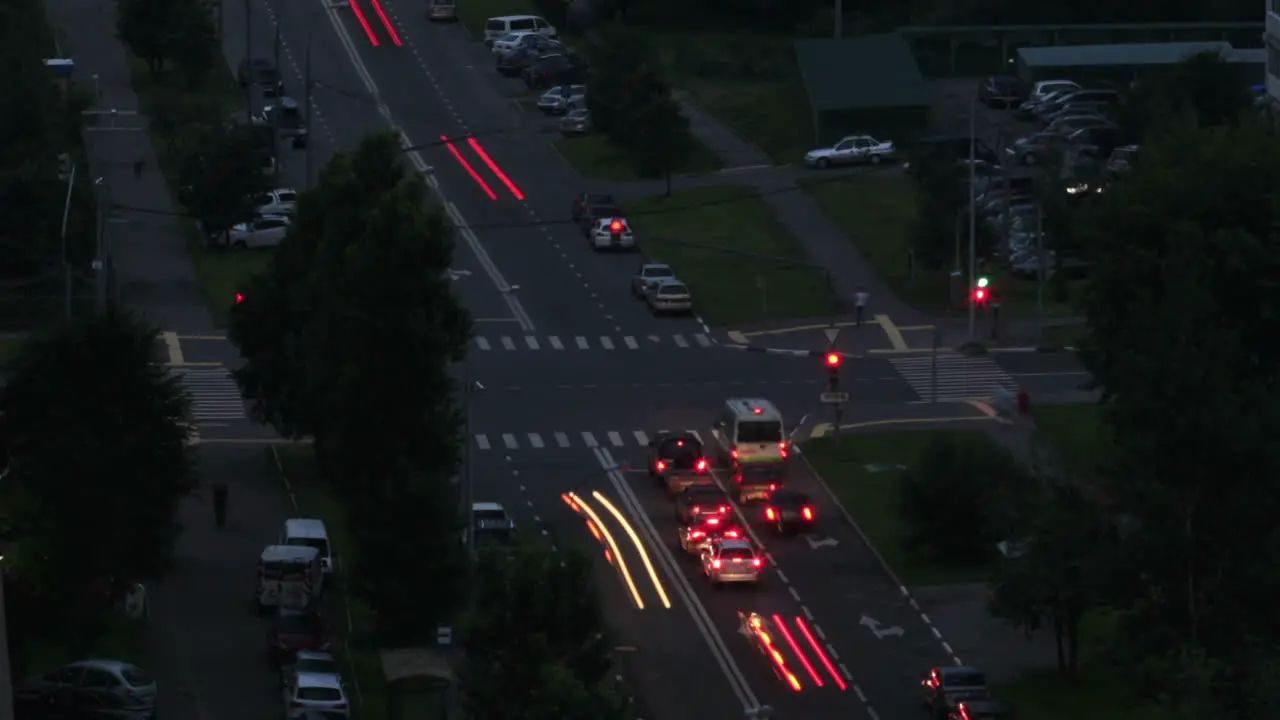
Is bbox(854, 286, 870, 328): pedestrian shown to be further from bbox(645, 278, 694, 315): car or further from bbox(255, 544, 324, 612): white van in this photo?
bbox(255, 544, 324, 612): white van

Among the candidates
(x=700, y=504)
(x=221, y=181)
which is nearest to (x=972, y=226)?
(x=700, y=504)

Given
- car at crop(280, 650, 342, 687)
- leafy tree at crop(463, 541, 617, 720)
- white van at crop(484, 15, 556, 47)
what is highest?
leafy tree at crop(463, 541, 617, 720)

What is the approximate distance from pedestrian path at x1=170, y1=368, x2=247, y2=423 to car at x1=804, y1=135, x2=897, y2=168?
92.3 feet

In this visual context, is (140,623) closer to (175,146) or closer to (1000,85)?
(175,146)

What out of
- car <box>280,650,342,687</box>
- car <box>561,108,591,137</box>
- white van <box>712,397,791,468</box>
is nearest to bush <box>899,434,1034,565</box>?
white van <box>712,397,791,468</box>

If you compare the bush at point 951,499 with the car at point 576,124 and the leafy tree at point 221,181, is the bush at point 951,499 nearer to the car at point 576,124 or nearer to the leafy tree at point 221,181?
the leafy tree at point 221,181

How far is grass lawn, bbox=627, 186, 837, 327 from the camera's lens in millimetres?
77062

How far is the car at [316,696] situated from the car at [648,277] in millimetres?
34513

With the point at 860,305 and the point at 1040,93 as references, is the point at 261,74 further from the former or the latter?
the point at 860,305

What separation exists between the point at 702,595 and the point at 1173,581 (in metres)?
13.7

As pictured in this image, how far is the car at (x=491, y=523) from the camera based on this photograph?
54.5m

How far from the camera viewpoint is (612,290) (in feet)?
261

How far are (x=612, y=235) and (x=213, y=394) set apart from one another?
18192mm

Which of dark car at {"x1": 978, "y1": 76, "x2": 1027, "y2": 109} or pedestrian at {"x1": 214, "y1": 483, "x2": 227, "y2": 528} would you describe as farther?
dark car at {"x1": 978, "y1": 76, "x2": 1027, "y2": 109}
